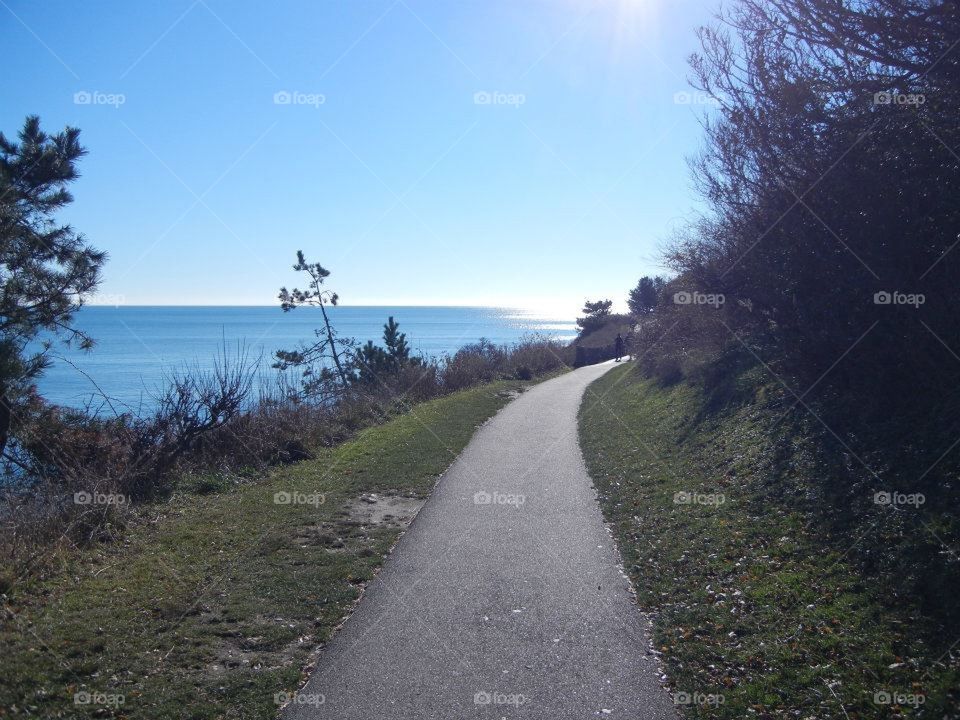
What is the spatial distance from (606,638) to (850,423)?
17.6ft

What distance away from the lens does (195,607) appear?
249 inches

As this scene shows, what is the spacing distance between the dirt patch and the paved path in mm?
270

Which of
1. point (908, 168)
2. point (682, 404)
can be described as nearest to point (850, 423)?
point (908, 168)

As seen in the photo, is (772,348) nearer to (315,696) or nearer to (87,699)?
(315,696)

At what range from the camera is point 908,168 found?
8344 millimetres

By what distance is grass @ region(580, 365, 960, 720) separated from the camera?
4.58 m

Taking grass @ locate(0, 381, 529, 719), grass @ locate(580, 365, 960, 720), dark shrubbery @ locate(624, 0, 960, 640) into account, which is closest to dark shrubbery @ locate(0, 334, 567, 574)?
grass @ locate(0, 381, 529, 719)

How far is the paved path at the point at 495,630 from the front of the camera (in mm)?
4840

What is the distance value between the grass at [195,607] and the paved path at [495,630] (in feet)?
1.25

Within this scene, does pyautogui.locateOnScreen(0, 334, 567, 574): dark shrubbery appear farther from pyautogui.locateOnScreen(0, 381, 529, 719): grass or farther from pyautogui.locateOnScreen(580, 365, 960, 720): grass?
A: pyautogui.locateOnScreen(580, 365, 960, 720): grass

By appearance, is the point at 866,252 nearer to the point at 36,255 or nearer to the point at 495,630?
the point at 495,630

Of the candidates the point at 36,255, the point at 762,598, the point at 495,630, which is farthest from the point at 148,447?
the point at 762,598

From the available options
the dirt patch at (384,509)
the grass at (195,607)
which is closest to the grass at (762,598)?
the dirt patch at (384,509)

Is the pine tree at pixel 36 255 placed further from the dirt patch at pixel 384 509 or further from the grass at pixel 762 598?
the grass at pixel 762 598
